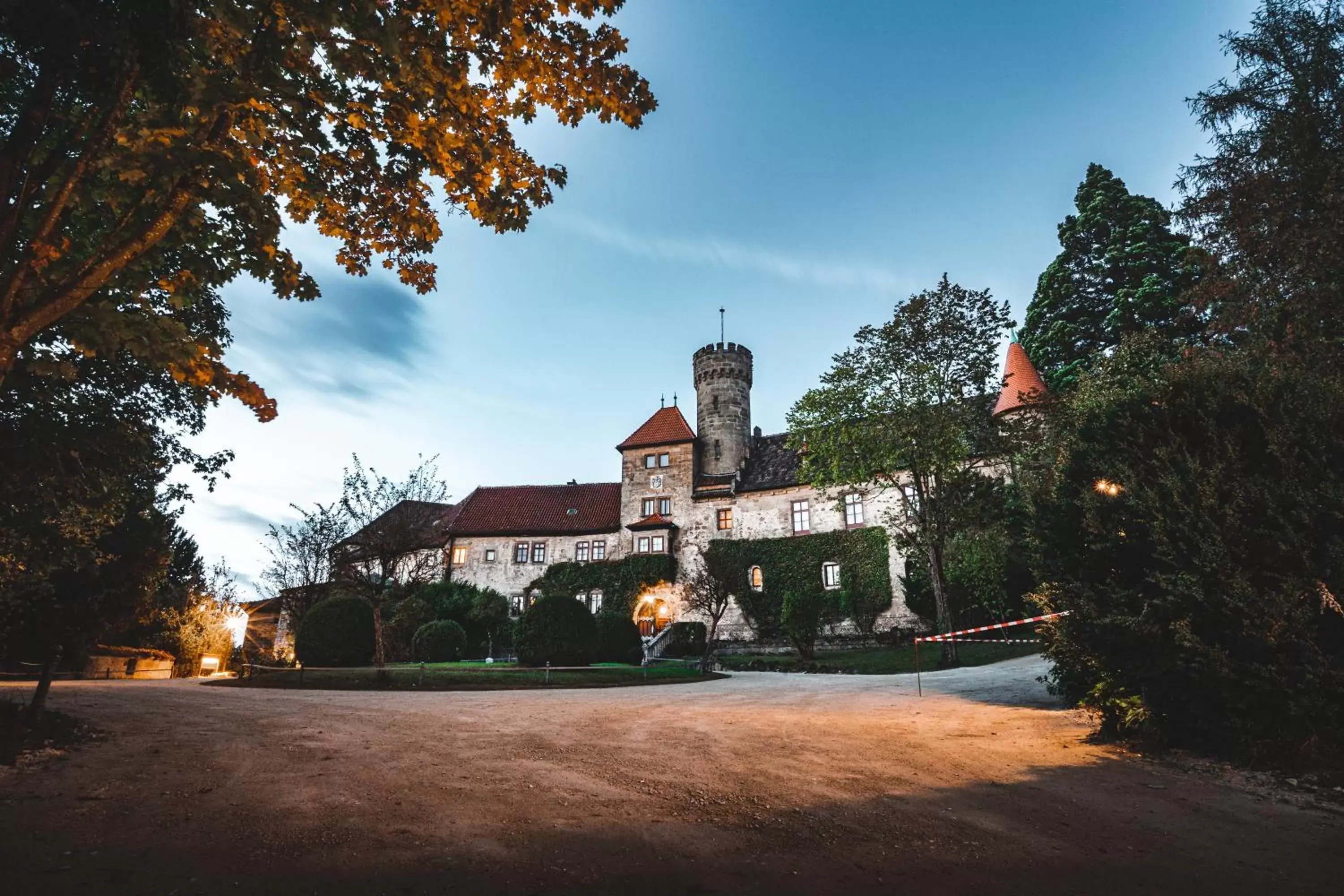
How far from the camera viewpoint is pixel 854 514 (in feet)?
109

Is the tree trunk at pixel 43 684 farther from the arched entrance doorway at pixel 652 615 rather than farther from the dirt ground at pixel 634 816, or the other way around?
the arched entrance doorway at pixel 652 615

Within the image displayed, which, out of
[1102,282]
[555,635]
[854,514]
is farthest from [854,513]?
[555,635]

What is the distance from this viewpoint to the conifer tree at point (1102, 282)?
26.2m

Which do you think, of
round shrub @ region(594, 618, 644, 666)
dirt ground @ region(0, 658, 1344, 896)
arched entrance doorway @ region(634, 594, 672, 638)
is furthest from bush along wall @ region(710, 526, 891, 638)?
dirt ground @ region(0, 658, 1344, 896)

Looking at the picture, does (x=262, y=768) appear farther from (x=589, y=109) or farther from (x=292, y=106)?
(x=589, y=109)

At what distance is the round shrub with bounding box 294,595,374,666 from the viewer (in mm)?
20812

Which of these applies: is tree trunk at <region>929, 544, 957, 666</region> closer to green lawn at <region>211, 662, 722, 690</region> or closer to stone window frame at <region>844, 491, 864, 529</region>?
green lawn at <region>211, 662, 722, 690</region>

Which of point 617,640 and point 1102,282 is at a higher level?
point 1102,282

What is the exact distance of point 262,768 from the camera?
17.7 ft

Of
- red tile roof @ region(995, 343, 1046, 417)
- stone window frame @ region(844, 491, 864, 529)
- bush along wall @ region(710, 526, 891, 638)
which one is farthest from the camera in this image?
stone window frame @ region(844, 491, 864, 529)

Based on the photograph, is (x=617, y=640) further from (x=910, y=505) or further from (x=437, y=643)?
(x=910, y=505)

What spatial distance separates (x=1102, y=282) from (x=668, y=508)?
25903 millimetres

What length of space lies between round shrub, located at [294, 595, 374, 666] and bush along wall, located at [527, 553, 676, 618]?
48.6ft

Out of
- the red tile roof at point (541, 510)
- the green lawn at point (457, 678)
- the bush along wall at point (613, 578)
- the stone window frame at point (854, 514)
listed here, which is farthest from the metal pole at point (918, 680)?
the red tile roof at point (541, 510)
